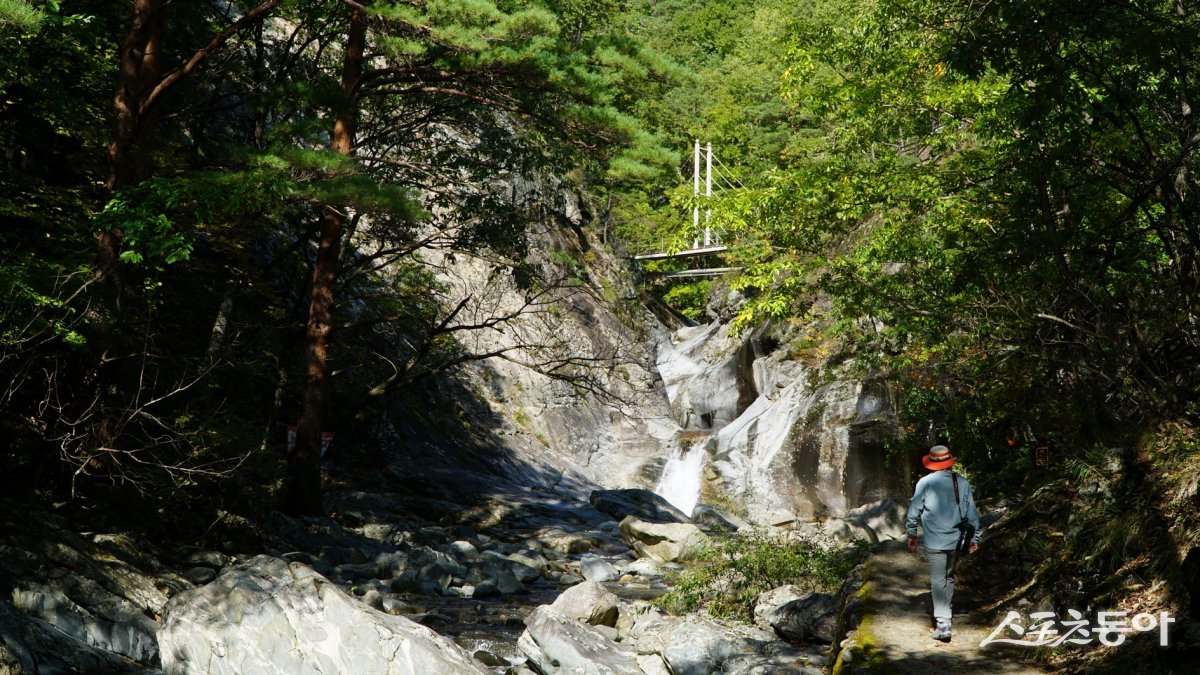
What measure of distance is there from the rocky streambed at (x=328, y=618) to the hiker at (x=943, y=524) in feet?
4.02

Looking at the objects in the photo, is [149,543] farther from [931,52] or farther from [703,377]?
[703,377]

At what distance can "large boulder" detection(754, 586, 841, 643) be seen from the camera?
766cm

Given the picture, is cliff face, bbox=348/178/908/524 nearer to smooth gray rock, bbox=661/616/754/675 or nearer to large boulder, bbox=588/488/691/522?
large boulder, bbox=588/488/691/522

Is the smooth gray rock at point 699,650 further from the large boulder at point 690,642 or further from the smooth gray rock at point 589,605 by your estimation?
the smooth gray rock at point 589,605

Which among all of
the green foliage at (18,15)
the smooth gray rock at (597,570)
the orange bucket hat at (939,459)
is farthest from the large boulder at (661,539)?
the green foliage at (18,15)

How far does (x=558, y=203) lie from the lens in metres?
14.9

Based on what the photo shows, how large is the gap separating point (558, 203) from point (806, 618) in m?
8.83

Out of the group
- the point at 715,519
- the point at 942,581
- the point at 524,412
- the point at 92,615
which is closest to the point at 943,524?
the point at 942,581

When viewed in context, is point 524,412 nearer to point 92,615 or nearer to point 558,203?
point 558,203

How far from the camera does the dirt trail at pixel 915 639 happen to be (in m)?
5.18

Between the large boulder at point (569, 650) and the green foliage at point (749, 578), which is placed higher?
the green foliage at point (749, 578)

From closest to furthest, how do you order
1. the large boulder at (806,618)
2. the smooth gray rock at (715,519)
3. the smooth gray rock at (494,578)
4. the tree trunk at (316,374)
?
the large boulder at (806,618), the smooth gray rock at (494,578), the tree trunk at (316,374), the smooth gray rock at (715,519)

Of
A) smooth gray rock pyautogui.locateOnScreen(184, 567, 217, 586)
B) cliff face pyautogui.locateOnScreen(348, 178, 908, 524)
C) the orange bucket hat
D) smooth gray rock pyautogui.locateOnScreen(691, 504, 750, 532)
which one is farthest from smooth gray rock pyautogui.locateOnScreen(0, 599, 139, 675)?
smooth gray rock pyautogui.locateOnScreen(691, 504, 750, 532)

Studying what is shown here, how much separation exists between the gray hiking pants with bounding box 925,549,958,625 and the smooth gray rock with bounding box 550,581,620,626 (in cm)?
372
